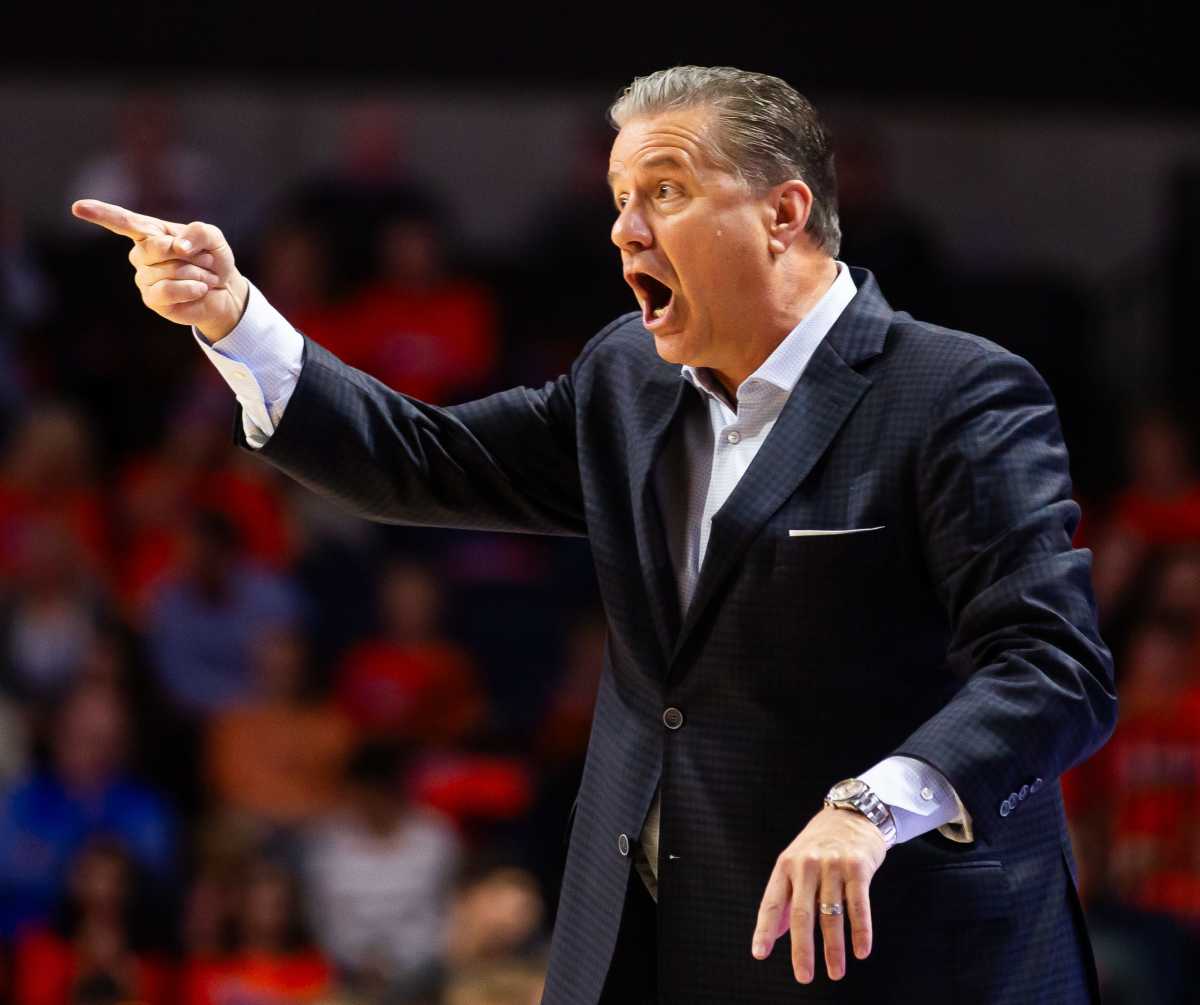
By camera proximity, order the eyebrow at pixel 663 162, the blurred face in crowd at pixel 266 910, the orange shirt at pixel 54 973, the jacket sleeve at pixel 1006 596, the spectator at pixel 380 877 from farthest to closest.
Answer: the spectator at pixel 380 877 → the blurred face in crowd at pixel 266 910 → the orange shirt at pixel 54 973 → the eyebrow at pixel 663 162 → the jacket sleeve at pixel 1006 596

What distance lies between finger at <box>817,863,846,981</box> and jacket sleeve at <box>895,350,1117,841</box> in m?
0.16

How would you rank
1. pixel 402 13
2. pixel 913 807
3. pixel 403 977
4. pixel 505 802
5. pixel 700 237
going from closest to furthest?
1. pixel 913 807
2. pixel 700 237
3. pixel 403 977
4. pixel 505 802
5. pixel 402 13

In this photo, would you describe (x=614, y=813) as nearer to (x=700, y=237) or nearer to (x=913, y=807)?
(x=913, y=807)

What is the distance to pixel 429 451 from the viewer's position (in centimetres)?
233

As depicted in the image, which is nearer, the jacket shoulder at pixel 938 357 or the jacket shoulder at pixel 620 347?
the jacket shoulder at pixel 938 357

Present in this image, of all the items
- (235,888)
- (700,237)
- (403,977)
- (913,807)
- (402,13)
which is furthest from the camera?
(402,13)

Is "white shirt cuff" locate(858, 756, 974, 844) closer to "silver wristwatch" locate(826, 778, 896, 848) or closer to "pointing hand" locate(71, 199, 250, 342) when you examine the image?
"silver wristwatch" locate(826, 778, 896, 848)

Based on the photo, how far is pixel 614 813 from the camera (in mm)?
2182

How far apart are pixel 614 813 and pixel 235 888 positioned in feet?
10.3

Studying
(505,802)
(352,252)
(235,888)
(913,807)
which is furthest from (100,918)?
(913,807)

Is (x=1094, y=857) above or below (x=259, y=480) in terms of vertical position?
below

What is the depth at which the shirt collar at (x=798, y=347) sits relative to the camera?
2193mm

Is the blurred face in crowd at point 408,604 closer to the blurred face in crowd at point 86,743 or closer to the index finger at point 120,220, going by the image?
the blurred face in crowd at point 86,743

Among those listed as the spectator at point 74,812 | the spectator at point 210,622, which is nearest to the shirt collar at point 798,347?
the spectator at point 74,812
